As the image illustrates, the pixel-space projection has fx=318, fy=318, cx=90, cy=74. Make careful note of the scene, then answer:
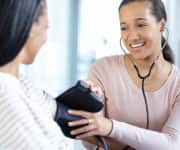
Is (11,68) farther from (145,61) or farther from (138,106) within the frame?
(145,61)

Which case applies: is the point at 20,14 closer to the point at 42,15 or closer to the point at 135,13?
the point at 42,15

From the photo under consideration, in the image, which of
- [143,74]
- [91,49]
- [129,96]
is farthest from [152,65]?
[91,49]

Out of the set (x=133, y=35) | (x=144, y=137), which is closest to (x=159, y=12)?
(x=133, y=35)

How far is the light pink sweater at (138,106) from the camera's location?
109cm

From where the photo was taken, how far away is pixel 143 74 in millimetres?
1291

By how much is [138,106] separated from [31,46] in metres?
0.61

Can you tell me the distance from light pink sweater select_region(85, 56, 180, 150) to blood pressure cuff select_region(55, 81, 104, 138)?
0.18 metres

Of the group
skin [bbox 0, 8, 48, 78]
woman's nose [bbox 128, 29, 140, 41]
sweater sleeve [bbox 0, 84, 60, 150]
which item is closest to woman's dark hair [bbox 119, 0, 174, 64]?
woman's nose [bbox 128, 29, 140, 41]

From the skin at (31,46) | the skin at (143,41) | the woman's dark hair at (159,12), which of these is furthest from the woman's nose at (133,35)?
the skin at (31,46)

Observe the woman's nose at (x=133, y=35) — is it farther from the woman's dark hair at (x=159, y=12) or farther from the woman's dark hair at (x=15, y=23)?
the woman's dark hair at (x=15, y=23)

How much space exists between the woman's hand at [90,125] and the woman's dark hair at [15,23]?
0.34 m

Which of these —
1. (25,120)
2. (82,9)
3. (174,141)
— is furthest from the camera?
(82,9)

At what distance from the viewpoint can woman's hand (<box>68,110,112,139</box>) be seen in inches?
37.5

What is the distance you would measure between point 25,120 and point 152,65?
0.80m
